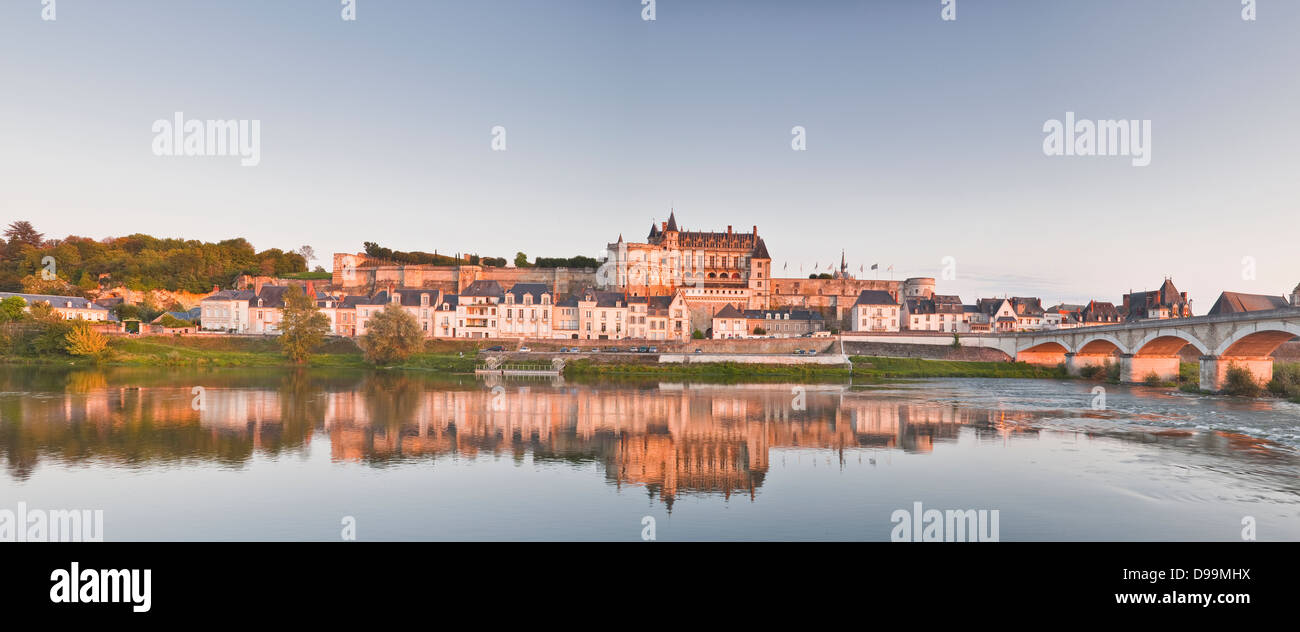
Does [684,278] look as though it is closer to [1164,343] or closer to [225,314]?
[225,314]

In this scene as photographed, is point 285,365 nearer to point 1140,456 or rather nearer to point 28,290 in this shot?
point 28,290

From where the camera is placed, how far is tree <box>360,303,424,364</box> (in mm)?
45969

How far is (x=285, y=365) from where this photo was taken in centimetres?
4716

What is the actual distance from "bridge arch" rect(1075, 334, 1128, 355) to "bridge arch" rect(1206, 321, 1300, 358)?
275 inches

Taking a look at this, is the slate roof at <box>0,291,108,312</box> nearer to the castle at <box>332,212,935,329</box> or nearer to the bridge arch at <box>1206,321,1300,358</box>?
the castle at <box>332,212,935,329</box>

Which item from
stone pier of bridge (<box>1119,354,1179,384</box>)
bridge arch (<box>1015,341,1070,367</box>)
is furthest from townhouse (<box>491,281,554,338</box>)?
stone pier of bridge (<box>1119,354,1179,384</box>)

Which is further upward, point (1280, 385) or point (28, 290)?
point (28, 290)

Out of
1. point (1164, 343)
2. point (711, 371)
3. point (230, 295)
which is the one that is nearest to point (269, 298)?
point (230, 295)

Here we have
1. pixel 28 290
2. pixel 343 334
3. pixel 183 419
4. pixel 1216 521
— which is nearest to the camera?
pixel 1216 521

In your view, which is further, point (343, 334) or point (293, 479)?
point (343, 334)

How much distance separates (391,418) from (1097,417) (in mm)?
23957

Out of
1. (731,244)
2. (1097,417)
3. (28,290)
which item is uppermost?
(731,244)
